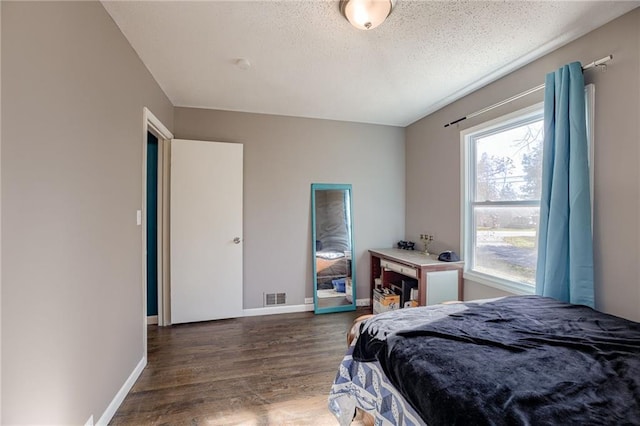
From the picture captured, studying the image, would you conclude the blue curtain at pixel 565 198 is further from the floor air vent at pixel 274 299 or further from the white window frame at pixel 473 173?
the floor air vent at pixel 274 299

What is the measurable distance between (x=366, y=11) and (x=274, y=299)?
308 centimetres

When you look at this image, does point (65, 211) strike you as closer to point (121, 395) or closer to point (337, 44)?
point (121, 395)

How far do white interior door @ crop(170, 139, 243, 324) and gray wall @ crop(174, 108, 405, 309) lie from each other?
0.17 meters

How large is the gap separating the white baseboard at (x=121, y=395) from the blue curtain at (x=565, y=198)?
9.73 ft

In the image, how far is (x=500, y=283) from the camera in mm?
2418

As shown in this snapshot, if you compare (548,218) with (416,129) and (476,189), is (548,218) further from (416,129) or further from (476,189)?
(416,129)

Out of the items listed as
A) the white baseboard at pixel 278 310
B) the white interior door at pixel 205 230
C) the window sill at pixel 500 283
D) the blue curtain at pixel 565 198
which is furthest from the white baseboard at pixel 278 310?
the blue curtain at pixel 565 198

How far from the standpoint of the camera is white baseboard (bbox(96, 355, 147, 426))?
162 centimetres

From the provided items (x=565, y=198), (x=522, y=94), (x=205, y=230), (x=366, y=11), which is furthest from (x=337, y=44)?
(x=205, y=230)

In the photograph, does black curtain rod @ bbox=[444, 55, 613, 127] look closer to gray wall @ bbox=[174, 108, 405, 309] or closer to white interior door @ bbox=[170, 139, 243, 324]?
gray wall @ bbox=[174, 108, 405, 309]

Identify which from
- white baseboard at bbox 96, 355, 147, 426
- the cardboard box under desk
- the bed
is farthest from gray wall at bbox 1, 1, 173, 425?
the cardboard box under desk

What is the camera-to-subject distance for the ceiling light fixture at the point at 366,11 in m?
1.56

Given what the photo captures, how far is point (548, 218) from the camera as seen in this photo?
6.31ft

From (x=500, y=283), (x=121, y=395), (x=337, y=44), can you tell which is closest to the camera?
(x=121, y=395)
